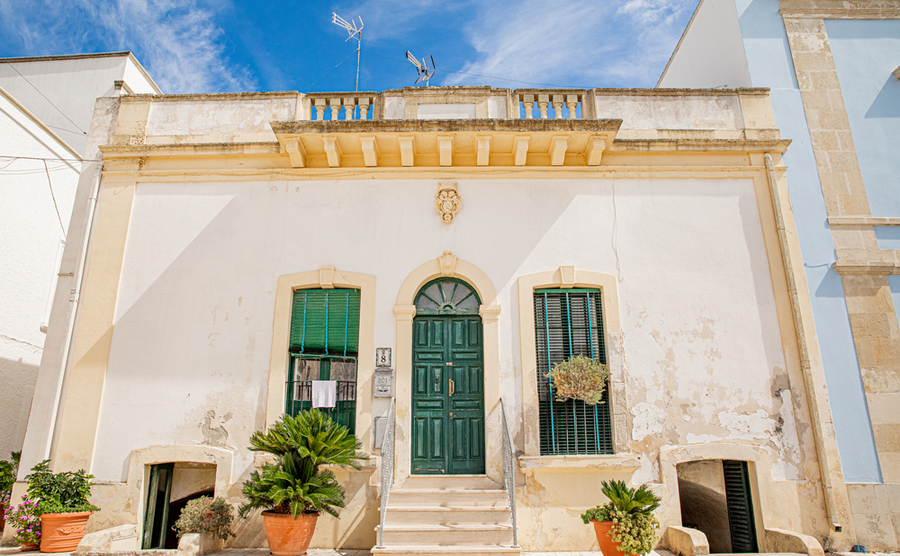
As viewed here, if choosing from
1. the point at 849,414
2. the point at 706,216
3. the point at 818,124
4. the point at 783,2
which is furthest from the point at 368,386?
the point at 783,2

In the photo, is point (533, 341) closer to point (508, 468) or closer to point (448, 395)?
point (448, 395)

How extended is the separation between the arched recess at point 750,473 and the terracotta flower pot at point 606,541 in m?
1.40

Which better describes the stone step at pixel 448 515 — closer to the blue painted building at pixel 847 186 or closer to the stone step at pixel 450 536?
the stone step at pixel 450 536

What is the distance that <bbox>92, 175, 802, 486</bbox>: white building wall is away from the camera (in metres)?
7.48

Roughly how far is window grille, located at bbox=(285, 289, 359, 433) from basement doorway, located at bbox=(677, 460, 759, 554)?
4654mm

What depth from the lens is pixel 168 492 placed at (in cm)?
764

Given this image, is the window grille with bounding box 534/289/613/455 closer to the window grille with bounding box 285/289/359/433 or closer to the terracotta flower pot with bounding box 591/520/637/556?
the terracotta flower pot with bounding box 591/520/637/556

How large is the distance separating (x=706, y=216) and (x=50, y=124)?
13.5 meters

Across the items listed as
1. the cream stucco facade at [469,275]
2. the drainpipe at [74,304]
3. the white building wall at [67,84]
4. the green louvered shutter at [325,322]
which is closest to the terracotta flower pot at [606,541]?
the cream stucco facade at [469,275]

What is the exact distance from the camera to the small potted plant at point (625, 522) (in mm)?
5834

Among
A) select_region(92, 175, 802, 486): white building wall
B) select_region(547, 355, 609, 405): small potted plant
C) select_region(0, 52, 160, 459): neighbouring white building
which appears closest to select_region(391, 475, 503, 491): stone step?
select_region(92, 175, 802, 486): white building wall

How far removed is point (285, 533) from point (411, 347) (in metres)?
2.75

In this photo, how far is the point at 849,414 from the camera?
291 inches

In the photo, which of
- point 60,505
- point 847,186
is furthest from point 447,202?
point 60,505
